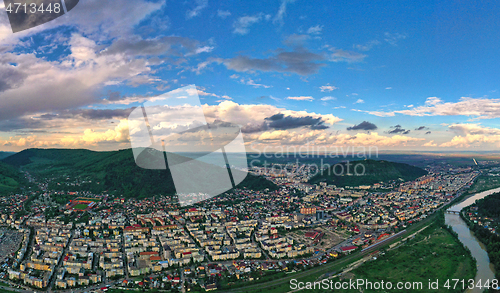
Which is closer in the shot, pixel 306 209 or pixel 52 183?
pixel 306 209

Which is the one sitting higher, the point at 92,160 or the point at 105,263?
the point at 92,160

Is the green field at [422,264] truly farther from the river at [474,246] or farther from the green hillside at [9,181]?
the green hillside at [9,181]

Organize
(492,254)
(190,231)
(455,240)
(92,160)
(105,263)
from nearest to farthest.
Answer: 1. (105,263)
2. (492,254)
3. (455,240)
4. (190,231)
5. (92,160)

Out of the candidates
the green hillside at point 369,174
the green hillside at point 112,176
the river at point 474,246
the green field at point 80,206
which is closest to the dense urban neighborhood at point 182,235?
the green field at point 80,206

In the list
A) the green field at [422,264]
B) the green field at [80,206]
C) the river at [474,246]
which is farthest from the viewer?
the green field at [80,206]

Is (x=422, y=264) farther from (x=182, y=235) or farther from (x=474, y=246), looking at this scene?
(x=182, y=235)

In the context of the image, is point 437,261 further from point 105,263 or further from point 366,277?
point 105,263

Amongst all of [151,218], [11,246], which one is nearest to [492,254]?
[151,218]

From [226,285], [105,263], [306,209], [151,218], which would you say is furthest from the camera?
[306,209]
